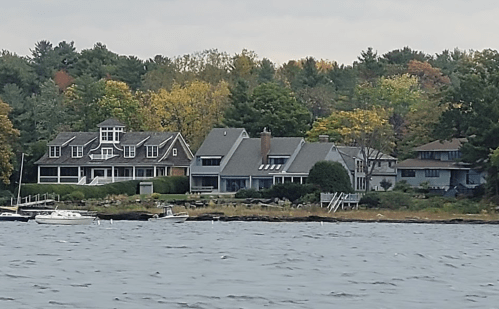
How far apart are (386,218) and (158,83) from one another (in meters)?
59.9

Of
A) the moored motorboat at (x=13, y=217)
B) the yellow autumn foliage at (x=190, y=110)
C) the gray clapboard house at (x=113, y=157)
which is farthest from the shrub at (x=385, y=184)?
the moored motorboat at (x=13, y=217)

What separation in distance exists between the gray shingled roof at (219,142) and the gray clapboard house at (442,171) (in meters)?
15.6

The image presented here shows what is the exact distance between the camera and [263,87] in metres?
121

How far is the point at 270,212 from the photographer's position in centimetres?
9112

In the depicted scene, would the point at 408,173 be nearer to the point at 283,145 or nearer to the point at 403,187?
the point at 403,187

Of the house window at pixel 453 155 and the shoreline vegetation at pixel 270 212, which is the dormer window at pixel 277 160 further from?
the house window at pixel 453 155

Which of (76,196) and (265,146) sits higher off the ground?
Answer: (265,146)

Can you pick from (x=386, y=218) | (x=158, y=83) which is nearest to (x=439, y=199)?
(x=386, y=218)

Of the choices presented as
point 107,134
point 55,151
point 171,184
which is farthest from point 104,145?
point 171,184

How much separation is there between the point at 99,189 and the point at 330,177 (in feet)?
63.5

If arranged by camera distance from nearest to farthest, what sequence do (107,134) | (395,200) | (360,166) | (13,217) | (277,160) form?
(13,217) → (395,200) → (277,160) → (360,166) → (107,134)

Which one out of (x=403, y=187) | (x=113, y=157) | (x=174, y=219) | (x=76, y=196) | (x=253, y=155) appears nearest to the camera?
(x=174, y=219)

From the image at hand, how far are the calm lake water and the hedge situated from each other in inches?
756

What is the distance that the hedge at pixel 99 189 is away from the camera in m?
97.5
